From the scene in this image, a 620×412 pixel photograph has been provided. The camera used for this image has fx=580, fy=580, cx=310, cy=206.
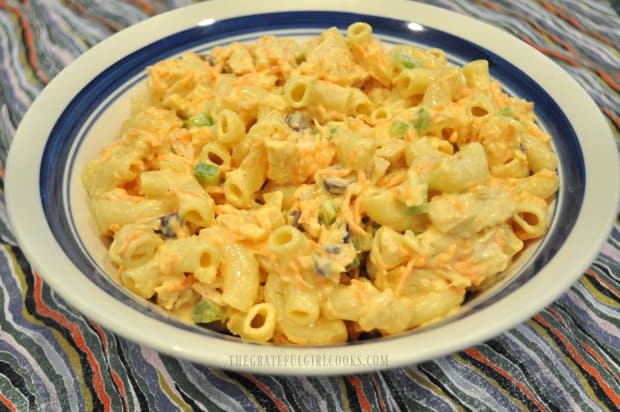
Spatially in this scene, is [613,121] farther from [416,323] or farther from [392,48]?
[416,323]

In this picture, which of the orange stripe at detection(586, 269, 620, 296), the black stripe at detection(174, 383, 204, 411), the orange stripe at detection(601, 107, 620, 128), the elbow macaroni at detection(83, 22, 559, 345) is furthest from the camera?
the orange stripe at detection(601, 107, 620, 128)

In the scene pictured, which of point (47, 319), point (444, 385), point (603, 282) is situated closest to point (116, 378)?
point (47, 319)

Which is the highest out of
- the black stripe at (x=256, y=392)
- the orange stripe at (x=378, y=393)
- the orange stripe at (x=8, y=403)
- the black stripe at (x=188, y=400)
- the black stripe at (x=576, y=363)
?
the black stripe at (x=576, y=363)

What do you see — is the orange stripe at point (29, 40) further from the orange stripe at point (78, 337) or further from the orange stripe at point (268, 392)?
the orange stripe at point (268, 392)

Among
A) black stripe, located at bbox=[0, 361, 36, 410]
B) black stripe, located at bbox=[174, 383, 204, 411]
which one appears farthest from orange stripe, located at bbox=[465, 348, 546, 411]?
black stripe, located at bbox=[0, 361, 36, 410]

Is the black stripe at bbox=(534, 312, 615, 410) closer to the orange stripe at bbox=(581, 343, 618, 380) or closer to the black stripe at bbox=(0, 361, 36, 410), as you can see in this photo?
the orange stripe at bbox=(581, 343, 618, 380)

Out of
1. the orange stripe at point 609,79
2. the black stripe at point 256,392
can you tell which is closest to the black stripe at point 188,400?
the black stripe at point 256,392
